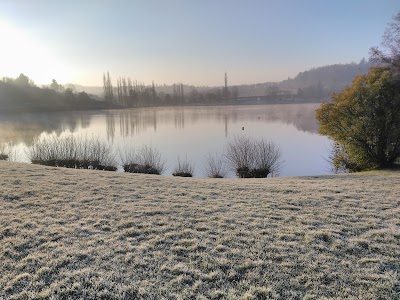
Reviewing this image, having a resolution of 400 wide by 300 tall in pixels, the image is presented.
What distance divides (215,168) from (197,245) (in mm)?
11117

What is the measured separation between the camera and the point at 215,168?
15.0 meters

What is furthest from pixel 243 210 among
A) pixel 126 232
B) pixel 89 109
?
pixel 89 109

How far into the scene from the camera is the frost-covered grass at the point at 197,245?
3025 millimetres

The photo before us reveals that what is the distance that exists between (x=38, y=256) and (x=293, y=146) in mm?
20019

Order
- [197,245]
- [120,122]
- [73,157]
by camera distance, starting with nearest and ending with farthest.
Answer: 1. [197,245]
2. [73,157]
3. [120,122]

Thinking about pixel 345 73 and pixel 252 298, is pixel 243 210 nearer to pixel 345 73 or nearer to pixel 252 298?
pixel 252 298

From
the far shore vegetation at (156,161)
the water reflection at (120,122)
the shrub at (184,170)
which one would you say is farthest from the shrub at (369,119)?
the water reflection at (120,122)

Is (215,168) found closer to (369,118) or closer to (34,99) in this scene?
(369,118)

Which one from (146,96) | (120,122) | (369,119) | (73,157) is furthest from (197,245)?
(146,96)

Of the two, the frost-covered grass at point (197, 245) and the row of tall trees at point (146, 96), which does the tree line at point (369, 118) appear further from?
the row of tall trees at point (146, 96)

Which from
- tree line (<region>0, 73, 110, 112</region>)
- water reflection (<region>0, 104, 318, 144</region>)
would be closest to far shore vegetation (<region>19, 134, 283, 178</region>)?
water reflection (<region>0, 104, 318, 144</region>)

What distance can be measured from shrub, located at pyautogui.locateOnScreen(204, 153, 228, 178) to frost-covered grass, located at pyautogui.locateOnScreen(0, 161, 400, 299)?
8.00 meters

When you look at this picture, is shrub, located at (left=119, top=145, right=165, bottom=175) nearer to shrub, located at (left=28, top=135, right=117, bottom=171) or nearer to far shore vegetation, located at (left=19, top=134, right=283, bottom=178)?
far shore vegetation, located at (left=19, top=134, right=283, bottom=178)

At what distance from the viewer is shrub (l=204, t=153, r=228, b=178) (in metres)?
14.7
